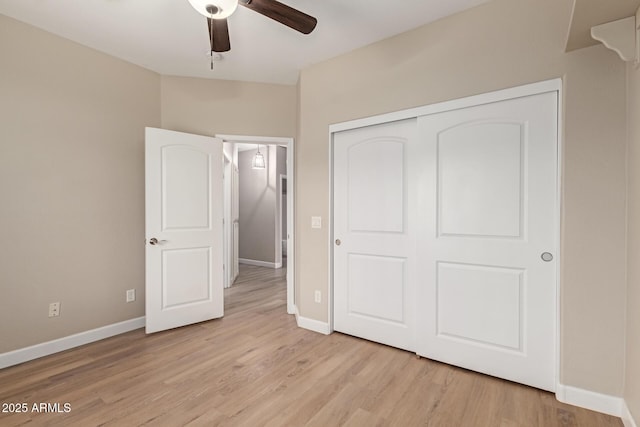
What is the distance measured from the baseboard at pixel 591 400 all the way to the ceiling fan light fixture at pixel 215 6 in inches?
114

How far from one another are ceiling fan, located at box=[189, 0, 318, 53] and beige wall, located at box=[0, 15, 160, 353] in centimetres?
164

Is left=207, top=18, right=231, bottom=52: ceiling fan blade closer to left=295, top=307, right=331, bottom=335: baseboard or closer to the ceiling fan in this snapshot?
the ceiling fan

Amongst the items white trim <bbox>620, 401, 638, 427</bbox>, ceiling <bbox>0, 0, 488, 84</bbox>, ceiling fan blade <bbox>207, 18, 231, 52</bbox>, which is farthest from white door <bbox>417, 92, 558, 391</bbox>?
ceiling fan blade <bbox>207, 18, 231, 52</bbox>

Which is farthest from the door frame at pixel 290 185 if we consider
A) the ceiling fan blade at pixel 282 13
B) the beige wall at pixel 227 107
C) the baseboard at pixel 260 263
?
the baseboard at pixel 260 263

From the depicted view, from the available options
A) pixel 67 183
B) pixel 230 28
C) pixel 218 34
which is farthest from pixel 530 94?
pixel 67 183

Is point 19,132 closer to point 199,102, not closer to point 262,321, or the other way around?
point 199,102

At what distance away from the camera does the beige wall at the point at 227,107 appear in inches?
136

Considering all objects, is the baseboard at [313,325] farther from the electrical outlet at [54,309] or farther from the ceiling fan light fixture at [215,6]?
the ceiling fan light fixture at [215,6]

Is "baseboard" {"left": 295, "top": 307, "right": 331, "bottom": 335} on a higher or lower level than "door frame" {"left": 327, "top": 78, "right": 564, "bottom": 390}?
lower

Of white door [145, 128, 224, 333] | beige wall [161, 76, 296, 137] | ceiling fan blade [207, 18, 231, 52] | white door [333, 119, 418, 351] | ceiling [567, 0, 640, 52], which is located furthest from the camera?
beige wall [161, 76, 296, 137]

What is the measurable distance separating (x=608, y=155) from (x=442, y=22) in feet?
4.79

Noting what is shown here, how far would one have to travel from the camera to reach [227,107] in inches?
139

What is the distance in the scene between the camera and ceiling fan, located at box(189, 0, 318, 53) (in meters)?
1.56

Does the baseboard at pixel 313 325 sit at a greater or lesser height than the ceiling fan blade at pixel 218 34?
lesser
